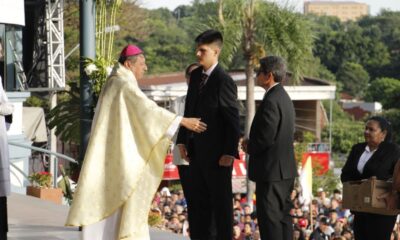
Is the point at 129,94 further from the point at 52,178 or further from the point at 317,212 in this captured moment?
the point at 317,212

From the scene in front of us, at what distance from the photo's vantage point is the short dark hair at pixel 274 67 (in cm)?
892

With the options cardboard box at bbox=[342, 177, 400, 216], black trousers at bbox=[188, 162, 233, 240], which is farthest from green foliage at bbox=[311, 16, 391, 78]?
black trousers at bbox=[188, 162, 233, 240]

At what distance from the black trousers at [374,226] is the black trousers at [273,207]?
44.9 inches

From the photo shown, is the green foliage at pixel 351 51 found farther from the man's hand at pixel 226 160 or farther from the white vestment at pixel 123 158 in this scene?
the white vestment at pixel 123 158

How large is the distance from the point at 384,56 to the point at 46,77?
9919 cm

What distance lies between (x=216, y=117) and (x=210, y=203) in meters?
0.75

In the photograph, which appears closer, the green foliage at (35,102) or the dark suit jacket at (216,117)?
the dark suit jacket at (216,117)

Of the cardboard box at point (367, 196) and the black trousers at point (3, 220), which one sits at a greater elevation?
the cardboard box at point (367, 196)

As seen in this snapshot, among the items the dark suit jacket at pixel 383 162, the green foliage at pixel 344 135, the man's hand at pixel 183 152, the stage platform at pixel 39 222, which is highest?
the man's hand at pixel 183 152

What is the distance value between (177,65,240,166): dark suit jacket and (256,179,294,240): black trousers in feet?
1.35

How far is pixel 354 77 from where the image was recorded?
12250 centimetres

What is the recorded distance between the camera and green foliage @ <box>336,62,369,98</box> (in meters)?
120

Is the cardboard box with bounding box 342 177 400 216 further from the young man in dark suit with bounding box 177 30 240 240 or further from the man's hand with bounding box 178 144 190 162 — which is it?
the man's hand with bounding box 178 144 190 162

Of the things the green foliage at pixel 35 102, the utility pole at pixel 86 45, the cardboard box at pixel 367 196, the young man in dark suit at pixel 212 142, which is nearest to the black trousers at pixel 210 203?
the young man in dark suit at pixel 212 142
